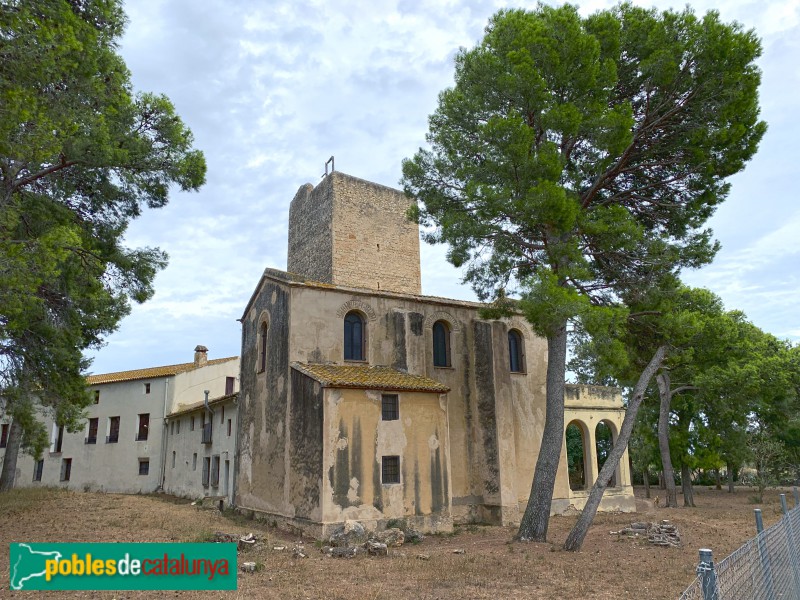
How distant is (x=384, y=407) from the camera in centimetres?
1623

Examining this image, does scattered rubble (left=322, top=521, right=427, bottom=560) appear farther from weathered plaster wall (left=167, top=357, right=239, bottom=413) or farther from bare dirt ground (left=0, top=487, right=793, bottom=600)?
weathered plaster wall (left=167, top=357, right=239, bottom=413)

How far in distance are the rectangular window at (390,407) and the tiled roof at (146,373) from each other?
64.7 ft

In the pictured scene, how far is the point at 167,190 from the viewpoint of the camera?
46.6 feet

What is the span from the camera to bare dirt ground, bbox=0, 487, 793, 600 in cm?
915

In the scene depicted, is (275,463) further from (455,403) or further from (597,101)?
(597,101)

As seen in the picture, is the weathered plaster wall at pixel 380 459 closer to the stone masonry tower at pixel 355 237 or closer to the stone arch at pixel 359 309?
the stone arch at pixel 359 309

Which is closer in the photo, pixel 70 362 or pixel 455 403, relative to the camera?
pixel 70 362

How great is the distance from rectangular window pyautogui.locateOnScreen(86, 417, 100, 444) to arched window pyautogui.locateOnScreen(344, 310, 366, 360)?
2306 centimetres

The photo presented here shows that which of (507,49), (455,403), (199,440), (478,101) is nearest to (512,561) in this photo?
(455,403)

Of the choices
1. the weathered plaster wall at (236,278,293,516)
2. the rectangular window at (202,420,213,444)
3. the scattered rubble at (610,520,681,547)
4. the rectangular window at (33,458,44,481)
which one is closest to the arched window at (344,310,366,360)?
the weathered plaster wall at (236,278,293,516)

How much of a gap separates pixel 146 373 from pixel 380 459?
23.3 metres

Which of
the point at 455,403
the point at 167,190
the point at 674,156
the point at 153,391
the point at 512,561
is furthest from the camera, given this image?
the point at 153,391

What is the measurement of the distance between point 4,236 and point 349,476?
975cm

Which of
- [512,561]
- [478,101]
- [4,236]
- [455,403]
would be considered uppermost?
[478,101]
